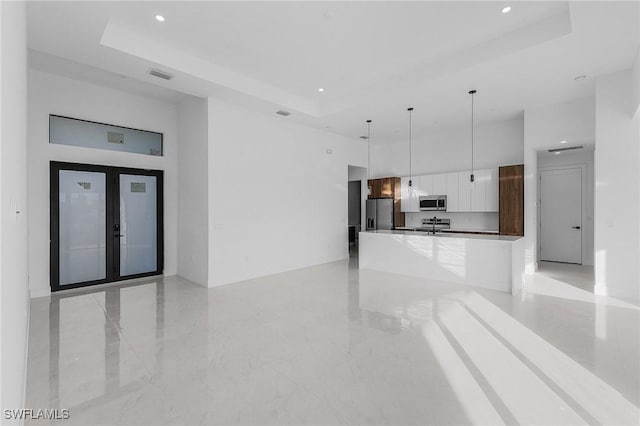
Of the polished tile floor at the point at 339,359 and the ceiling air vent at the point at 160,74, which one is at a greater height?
the ceiling air vent at the point at 160,74

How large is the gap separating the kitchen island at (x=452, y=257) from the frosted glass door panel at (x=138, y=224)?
4.46 metres

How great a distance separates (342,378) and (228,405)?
886 millimetres

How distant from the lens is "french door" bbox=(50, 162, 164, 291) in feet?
17.4

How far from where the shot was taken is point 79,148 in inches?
215

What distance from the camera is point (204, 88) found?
5109 mm

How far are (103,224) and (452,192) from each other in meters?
7.63

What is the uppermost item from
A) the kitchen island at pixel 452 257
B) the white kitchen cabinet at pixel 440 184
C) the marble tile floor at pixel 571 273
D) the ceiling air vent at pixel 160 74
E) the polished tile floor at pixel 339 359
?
the ceiling air vent at pixel 160 74

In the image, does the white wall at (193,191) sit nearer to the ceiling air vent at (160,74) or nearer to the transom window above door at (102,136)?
the transom window above door at (102,136)

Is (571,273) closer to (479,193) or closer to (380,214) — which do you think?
(479,193)

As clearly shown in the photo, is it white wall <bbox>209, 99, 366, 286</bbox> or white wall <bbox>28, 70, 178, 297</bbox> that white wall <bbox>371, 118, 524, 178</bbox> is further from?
white wall <bbox>28, 70, 178, 297</bbox>

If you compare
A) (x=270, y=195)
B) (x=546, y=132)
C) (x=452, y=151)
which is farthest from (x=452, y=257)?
(x=270, y=195)

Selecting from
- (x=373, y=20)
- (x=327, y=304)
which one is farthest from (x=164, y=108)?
(x=327, y=304)

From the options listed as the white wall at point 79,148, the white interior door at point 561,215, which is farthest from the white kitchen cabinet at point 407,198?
the white wall at point 79,148

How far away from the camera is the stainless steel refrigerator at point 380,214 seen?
8461 millimetres
